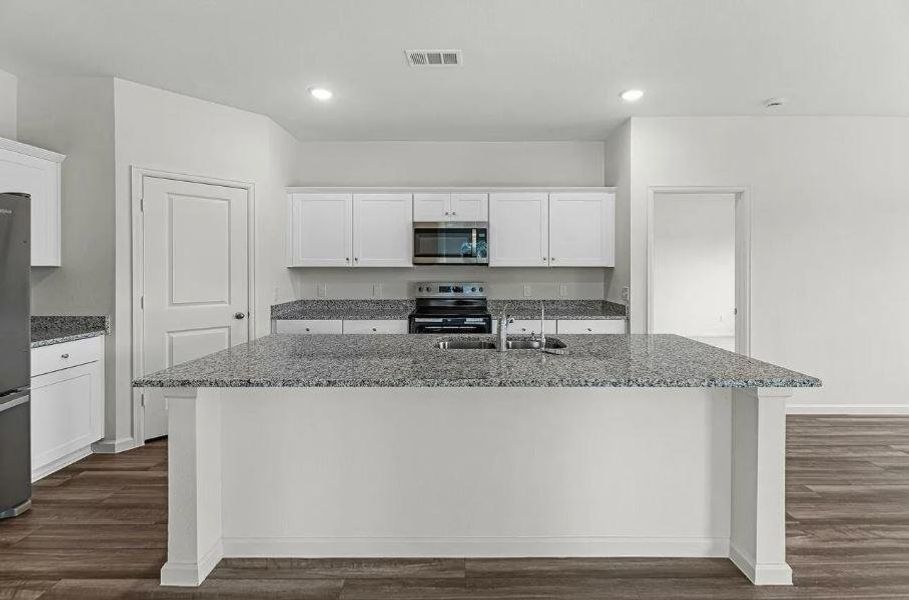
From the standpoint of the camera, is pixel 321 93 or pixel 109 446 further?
pixel 321 93

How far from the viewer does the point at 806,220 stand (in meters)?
4.77

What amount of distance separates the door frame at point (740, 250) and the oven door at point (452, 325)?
140cm

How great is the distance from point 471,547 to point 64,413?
2.70 metres

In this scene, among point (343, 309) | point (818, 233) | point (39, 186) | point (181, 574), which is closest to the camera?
point (181, 574)

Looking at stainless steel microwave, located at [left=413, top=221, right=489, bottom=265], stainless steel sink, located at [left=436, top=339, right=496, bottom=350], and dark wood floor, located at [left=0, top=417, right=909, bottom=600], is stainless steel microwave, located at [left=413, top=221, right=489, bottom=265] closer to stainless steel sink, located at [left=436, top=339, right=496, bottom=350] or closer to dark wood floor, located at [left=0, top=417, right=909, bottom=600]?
stainless steel sink, located at [left=436, top=339, right=496, bottom=350]

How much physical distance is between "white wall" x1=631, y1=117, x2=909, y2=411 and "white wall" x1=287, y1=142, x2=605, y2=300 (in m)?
0.87

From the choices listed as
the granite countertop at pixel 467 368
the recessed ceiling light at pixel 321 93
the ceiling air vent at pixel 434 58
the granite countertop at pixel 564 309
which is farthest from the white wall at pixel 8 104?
the granite countertop at pixel 564 309

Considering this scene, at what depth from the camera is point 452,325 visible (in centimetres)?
501

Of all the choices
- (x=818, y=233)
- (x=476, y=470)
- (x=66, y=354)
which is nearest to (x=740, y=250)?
(x=818, y=233)

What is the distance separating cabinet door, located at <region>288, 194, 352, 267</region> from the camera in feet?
17.2

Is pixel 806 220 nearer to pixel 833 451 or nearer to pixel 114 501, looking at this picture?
pixel 833 451

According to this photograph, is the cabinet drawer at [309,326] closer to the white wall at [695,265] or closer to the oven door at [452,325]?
the oven door at [452,325]

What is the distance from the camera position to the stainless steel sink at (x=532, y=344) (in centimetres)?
296

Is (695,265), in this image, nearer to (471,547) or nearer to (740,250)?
(740,250)
